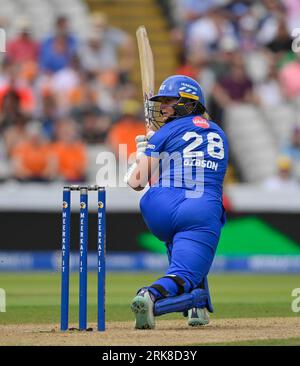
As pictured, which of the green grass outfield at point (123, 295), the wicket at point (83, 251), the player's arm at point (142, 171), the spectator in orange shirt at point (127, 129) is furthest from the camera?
the spectator in orange shirt at point (127, 129)

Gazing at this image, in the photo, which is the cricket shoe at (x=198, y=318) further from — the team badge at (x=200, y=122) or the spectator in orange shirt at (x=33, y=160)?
the spectator in orange shirt at (x=33, y=160)

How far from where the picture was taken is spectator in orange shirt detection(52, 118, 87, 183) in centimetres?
1622

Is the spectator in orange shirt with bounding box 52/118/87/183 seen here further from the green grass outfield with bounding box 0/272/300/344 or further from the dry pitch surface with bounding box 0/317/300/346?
the dry pitch surface with bounding box 0/317/300/346

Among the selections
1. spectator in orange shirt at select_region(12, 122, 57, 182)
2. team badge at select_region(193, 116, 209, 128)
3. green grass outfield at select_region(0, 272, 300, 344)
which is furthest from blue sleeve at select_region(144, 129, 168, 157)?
spectator in orange shirt at select_region(12, 122, 57, 182)

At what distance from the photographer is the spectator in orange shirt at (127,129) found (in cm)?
1669

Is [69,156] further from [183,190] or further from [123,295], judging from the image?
[183,190]

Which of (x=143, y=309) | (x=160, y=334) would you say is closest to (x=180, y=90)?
(x=143, y=309)

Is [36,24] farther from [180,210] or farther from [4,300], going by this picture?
[180,210]

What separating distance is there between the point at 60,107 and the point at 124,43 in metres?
2.66

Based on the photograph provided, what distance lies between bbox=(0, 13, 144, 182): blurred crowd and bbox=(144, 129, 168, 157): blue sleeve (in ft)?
26.8

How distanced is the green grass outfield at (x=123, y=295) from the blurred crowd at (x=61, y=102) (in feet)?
5.68

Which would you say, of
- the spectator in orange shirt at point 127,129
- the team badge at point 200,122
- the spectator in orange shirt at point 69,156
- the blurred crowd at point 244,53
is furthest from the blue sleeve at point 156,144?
the blurred crowd at point 244,53

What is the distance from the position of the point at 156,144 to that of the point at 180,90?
1.67 ft
